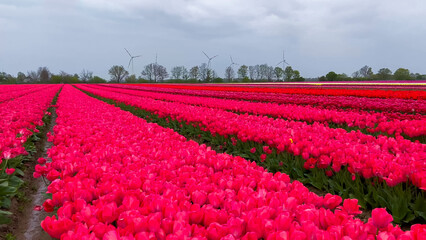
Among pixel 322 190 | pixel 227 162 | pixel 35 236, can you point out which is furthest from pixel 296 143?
pixel 35 236

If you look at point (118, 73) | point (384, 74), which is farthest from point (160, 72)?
point (384, 74)

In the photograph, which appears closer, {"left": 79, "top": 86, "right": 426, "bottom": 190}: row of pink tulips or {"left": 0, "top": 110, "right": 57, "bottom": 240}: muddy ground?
{"left": 79, "top": 86, "right": 426, "bottom": 190}: row of pink tulips

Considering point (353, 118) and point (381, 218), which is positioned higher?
point (381, 218)

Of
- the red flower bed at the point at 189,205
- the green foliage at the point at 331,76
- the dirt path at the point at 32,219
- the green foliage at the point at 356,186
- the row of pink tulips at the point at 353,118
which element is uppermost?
the green foliage at the point at 331,76

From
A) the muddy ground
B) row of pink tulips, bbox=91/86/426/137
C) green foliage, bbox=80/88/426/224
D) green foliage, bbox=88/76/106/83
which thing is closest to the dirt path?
the muddy ground

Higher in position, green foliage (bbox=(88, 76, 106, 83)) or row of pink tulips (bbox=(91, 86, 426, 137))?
green foliage (bbox=(88, 76, 106, 83))

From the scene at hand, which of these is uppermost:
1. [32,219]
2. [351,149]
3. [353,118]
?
[351,149]

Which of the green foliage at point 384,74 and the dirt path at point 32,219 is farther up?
the green foliage at point 384,74

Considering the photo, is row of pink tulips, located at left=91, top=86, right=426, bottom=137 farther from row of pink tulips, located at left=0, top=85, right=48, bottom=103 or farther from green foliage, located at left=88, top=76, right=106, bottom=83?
green foliage, located at left=88, top=76, right=106, bottom=83

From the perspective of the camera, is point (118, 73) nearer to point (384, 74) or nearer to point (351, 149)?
point (384, 74)

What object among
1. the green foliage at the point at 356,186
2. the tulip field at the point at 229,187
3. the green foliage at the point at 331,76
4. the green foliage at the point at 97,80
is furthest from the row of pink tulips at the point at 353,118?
the green foliage at the point at 97,80

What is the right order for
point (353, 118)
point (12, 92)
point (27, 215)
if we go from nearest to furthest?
1. point (27, 215)
2. point (353, 118)
3. point (12, 92)

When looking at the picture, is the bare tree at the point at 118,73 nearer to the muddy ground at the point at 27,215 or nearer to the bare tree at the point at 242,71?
the bare tree at the point at 242,71

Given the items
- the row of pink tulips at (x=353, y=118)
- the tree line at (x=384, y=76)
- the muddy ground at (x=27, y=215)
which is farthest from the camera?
the tree line at (x=384, y=76)
